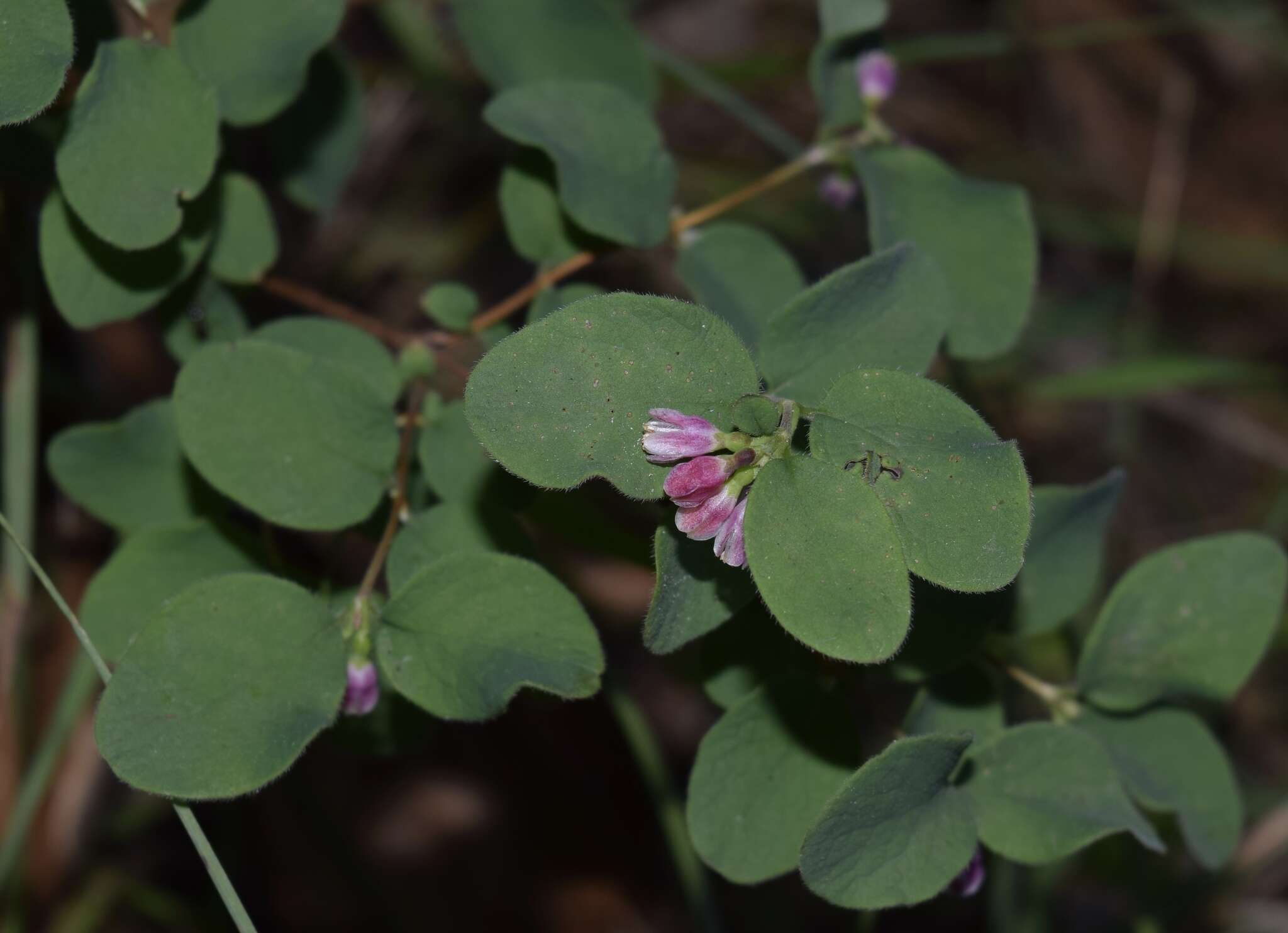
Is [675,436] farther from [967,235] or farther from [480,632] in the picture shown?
[967,235]

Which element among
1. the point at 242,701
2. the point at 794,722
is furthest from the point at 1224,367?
the point at 242,701

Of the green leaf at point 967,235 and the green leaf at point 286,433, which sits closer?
the green leaf at point 286,433

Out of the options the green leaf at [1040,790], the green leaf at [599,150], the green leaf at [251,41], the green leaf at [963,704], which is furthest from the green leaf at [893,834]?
the green leaf at [251,41]

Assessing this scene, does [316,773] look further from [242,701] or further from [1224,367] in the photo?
[1224,367]

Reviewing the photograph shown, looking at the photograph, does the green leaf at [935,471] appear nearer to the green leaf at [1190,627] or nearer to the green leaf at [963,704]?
the green leaf at [963,704]

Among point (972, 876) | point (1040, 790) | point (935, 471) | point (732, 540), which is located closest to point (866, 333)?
point (935, 471)

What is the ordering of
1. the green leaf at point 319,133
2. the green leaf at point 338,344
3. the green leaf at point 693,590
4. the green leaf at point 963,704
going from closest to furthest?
1. the green leaf at point 693,590
2. the green leaf at point 963,704
3. the green leaf at point 338,344
4. the green leaf at point 319,133

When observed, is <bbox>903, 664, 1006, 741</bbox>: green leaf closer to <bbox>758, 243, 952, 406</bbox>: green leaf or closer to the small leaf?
the small leaf
